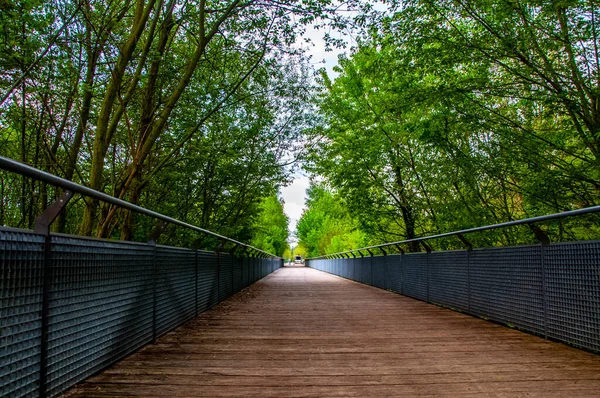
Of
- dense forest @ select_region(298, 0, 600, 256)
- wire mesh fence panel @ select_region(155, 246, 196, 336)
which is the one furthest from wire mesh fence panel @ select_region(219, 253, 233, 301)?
dense forest @ select_region(298, 0, 600, 256)

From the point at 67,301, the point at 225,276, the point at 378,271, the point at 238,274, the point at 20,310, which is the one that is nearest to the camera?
the point at 20,310

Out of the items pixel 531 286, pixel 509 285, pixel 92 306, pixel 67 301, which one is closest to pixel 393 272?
pixel 509 285

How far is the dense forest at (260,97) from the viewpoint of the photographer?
5613 mm

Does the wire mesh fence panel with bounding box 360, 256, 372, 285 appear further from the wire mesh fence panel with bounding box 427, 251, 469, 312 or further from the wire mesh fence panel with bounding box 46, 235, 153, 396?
the wire mesh fence panel with bounding box 46, 235, 153, 396

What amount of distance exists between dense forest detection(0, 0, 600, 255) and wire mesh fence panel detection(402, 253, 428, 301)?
1609mm

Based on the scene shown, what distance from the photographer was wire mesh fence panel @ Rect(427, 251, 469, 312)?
5.32 meters

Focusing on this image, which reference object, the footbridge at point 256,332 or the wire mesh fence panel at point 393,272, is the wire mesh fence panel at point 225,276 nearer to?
the footbridge at point 256,332

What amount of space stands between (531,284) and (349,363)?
6.77 feet

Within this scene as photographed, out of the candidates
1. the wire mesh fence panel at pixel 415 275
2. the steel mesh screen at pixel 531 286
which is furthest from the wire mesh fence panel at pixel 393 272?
the steel mesh screen at pixel 531 286

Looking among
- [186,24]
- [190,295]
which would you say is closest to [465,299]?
[190,295]

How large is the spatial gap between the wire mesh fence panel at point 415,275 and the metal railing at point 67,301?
182 inches

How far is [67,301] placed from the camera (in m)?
2.14

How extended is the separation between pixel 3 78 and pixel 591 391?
7271mm

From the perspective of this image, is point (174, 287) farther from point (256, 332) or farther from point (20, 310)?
point (20, 310)
